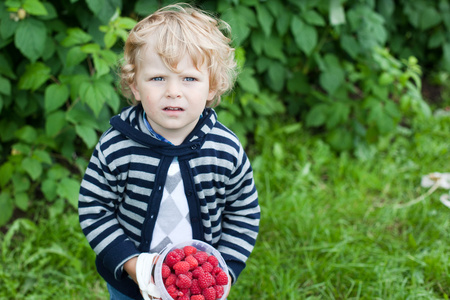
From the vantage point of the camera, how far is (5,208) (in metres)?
2.71

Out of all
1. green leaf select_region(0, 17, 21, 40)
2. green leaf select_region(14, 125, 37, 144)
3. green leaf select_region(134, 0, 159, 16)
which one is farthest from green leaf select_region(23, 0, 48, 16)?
green leaf select_region(14, 125, 37, 144)

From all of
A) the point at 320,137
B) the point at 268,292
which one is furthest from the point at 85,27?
the point at 320,137

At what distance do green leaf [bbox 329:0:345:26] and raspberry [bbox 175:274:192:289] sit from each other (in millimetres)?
2433

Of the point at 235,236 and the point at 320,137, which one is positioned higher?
the point at 235,236

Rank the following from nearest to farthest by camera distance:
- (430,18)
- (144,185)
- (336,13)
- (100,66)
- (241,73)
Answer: (144,185) < (100,66) < (241,73) < (336,13) < (430,18)

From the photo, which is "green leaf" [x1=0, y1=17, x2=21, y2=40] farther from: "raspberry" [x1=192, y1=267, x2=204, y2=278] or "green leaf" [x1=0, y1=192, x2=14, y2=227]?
"raspberry" [x1=192, y1=267, x2=204, y2=278]

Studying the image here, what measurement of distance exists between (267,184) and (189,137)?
1705mm

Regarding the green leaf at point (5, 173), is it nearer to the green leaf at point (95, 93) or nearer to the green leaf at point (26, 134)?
the green leaf at point (26, 134)

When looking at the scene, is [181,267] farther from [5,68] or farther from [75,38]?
[5,68]

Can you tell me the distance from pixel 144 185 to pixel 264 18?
1889 millimetres

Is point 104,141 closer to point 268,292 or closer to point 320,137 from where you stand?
point 268,292

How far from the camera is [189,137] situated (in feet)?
5.07

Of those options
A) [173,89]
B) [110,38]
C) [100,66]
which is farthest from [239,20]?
[173,89]

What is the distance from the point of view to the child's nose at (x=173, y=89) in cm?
139
